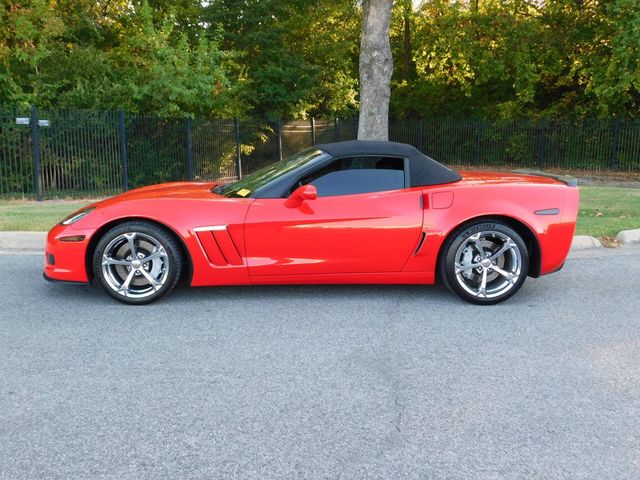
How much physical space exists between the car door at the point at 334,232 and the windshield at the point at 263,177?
0.29 m

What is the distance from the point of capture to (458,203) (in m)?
5.38

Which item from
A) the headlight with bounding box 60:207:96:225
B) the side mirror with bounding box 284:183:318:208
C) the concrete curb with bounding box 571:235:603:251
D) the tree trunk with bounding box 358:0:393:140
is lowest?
the concrete curb with bounding box 571:235:603:251

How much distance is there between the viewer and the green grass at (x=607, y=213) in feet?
28.0

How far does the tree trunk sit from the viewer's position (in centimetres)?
1364

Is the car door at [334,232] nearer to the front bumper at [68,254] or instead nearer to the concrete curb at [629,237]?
the front bumper at [68,254]

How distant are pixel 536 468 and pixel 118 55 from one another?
19.3 meters

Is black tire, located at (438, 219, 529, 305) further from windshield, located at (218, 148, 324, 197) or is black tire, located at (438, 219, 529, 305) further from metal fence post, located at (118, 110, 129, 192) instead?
metal fence post, located at (118, 110, 129, 192)

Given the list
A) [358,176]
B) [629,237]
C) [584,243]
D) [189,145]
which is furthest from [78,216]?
[189,145]

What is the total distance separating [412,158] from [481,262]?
3.50 feet

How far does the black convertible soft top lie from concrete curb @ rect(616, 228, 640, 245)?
11.5ft

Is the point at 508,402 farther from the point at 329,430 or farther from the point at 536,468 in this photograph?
the point at 329,430

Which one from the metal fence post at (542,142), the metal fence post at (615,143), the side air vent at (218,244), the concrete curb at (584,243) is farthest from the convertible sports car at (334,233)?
the metal fence post at (542,142)

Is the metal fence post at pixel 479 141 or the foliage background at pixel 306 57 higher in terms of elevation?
the foliage background at pixel 306 57

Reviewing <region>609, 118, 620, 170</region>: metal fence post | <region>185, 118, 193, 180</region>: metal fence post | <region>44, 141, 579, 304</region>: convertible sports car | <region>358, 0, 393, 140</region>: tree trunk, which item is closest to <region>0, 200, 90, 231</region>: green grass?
<region>44, 141, 579, 304</region>: convertible sports car
